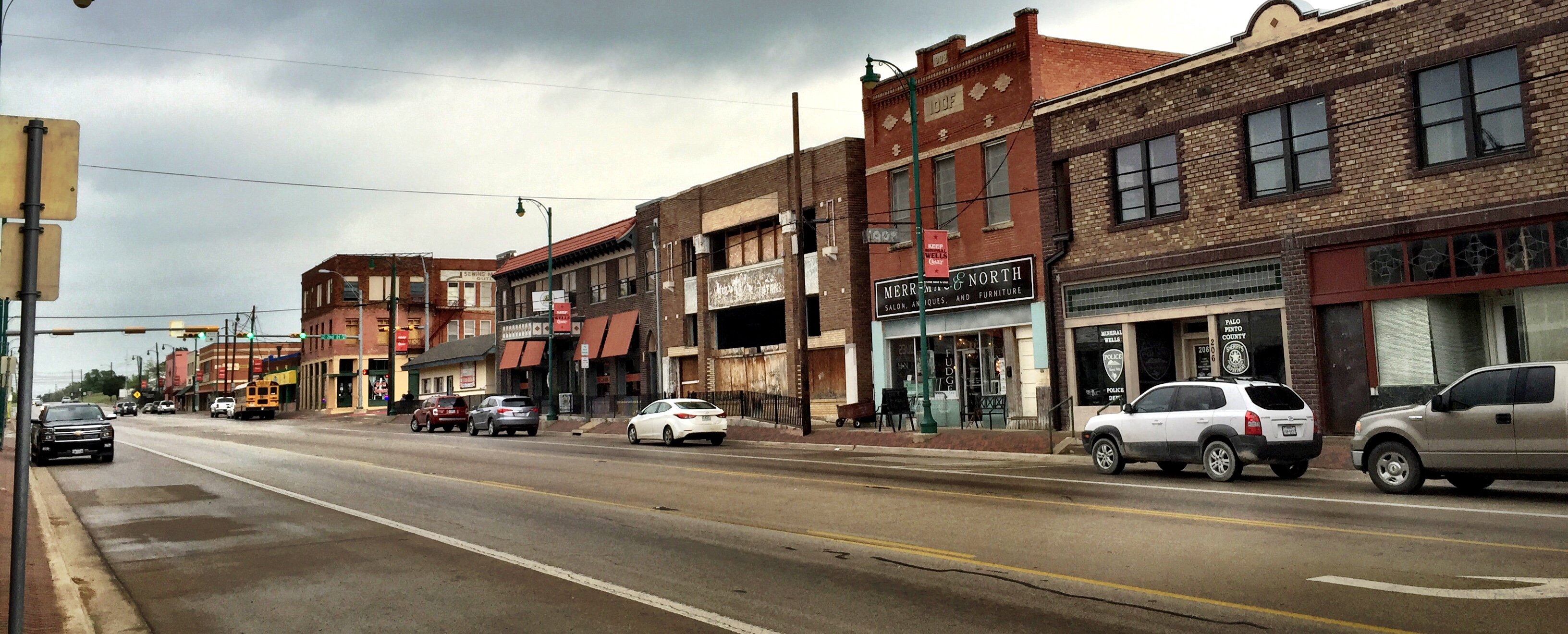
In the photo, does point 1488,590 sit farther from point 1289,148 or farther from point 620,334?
point 620,334

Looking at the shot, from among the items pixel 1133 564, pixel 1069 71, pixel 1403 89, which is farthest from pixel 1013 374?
pixel 1133 564

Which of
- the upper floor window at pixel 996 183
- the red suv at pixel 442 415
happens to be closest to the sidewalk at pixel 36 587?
the upper floor window at pixel 996 183

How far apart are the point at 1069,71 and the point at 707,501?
19.7 metres

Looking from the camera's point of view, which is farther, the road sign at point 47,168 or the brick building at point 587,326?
the brick building at point 587,326

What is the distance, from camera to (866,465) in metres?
20.6

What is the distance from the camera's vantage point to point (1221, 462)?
1614 cm

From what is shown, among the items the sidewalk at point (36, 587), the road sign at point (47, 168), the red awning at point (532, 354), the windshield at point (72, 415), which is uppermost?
the red awning at point (532, 354)

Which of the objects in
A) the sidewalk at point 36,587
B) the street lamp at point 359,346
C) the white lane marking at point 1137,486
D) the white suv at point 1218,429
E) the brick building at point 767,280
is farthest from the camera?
the street lamp at point 359,346

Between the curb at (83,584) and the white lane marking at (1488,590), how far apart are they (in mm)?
9051

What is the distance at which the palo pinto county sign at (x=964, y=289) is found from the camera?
93.8 feet

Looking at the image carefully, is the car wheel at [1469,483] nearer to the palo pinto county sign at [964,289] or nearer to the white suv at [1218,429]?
the white suv at [1218,429]

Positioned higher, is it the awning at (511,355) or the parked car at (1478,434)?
the awning at (511,355)

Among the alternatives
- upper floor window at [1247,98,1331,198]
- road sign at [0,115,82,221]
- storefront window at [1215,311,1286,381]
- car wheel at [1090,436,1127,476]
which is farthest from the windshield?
upper floor window at [1247,98,1331,198]

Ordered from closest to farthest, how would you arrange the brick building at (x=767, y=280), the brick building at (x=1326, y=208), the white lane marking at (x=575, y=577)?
the white lane marking at (x=575, y=577) → the brick building at (x=1326, y=208) → the brick building at (x=767, y=280)
